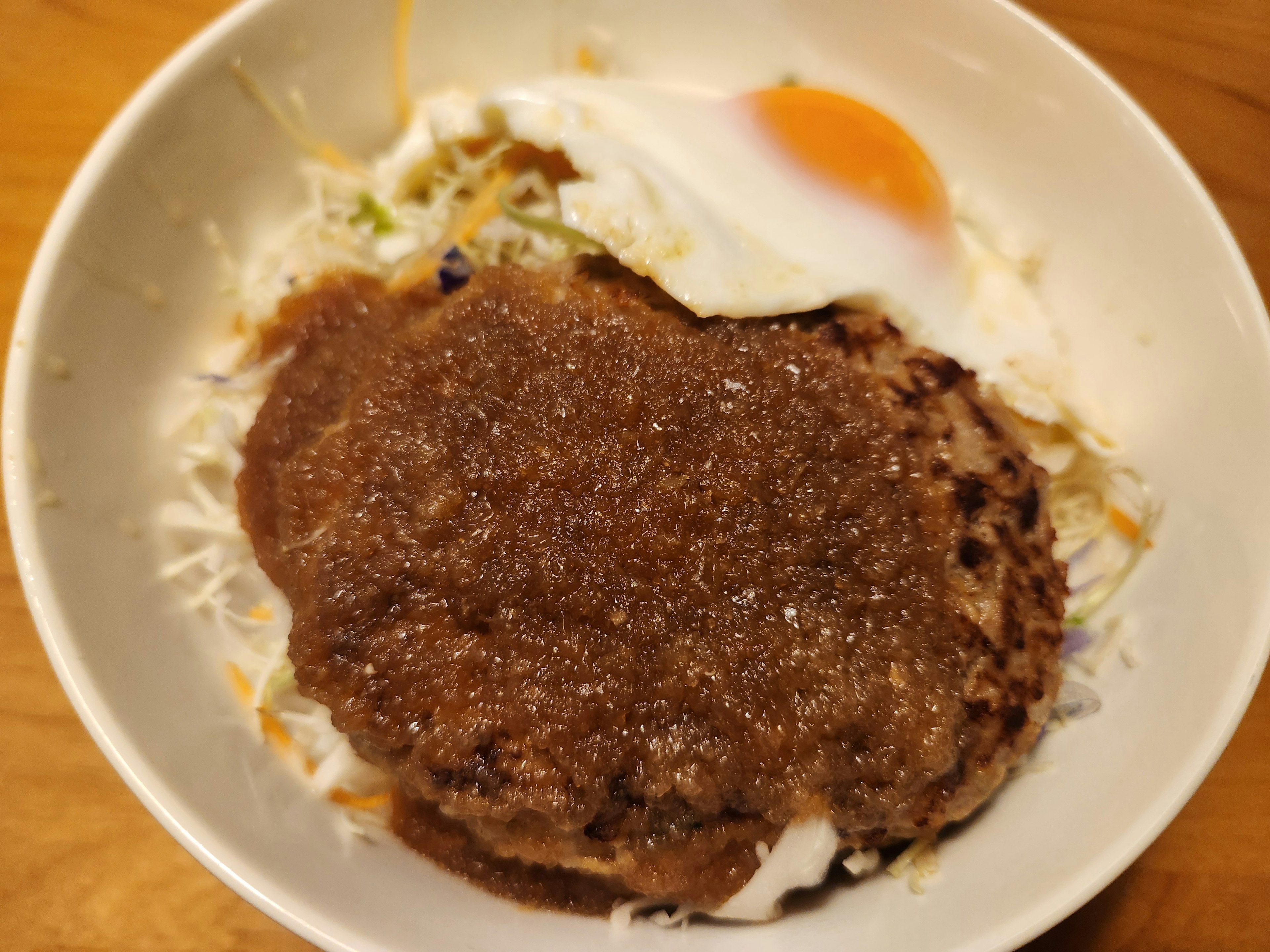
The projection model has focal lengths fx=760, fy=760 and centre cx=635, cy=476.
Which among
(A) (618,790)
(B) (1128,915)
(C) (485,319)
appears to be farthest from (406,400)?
(B) (1128,915)

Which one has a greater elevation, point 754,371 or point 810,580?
point 754,371

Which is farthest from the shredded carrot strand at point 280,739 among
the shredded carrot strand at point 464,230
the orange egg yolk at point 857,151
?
the orange egg yolk at point 857,151

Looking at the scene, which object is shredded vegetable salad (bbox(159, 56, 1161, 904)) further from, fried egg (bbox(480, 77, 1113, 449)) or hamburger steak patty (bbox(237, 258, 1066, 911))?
hamburger steak patty (bbox(237, 258, 1066, 911))

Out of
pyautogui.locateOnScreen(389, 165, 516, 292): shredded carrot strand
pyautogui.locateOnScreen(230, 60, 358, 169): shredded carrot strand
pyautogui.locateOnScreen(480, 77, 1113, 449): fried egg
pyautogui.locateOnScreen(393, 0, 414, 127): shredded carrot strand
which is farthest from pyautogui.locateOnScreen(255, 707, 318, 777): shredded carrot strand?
pyautogui.locateOnScreen(393, 0, 414, 127): shredded carrot strand

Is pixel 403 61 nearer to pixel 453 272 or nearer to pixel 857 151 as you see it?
pixel 453 272

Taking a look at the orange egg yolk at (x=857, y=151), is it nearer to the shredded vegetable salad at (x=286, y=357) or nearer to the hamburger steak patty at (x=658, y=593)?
the shredded vegetable salad at (x=286, y=357)

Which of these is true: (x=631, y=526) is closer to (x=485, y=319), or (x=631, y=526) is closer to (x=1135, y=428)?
(x=485, y=319)
